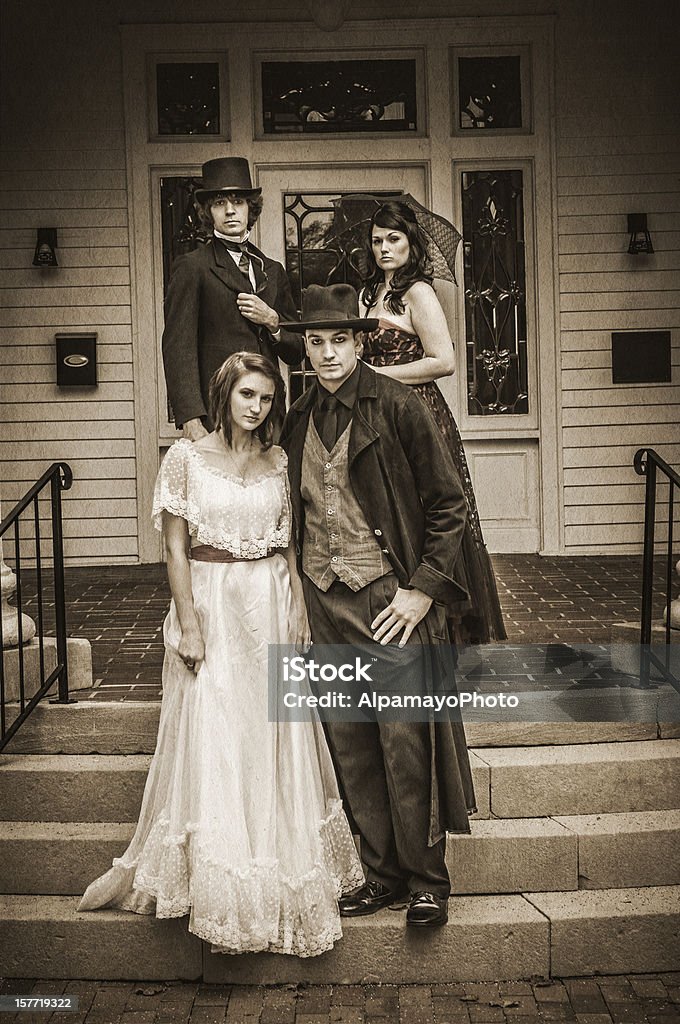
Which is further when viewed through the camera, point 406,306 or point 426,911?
point 406,306

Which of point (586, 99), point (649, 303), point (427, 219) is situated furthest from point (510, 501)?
point (427, 219)

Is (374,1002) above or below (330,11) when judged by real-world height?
below

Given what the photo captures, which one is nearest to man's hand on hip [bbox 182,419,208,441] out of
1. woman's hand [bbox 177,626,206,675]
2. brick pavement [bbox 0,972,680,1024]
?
woman's hand [bbox 177,626,206,675]

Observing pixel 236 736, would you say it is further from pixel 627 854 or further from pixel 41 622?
pixel 627 854

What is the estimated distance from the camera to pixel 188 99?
551cm

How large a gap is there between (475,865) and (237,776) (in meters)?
0.73

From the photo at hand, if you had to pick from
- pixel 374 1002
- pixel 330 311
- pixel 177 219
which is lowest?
pixel 374 1002

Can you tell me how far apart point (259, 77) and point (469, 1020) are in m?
4.28

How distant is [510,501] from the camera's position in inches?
214

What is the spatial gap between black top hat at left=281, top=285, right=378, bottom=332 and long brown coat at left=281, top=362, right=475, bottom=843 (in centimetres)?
16

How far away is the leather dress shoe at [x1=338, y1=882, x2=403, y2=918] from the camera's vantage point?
277 centimetres

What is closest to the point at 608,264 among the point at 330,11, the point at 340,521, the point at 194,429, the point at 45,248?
the point at 330,11

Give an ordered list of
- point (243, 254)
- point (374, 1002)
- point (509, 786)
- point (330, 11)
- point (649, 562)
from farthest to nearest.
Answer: point (330, 11) < point (649, 562) < point (243, 254) < point (509, 786) < point (374, 1002)

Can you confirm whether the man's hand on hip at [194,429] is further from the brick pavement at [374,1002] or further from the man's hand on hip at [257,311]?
the brick pavement at [374,1002]
